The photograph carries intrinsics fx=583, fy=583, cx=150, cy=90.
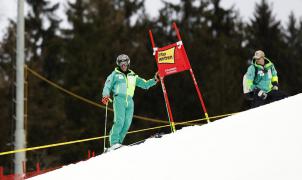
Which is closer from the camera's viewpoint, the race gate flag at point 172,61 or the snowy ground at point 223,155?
the snowy ground at point 223,155

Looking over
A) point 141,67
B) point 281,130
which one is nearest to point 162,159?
point 281,130

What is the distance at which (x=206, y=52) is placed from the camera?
38031mm

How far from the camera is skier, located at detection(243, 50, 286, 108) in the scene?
10.2 m

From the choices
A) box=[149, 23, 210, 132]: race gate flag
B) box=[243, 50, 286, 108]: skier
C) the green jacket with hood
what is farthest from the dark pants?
box=[149, 23, 210, 132]: race gate flag

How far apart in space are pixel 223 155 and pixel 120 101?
12.5ft

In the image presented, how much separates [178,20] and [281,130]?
35.4 meters

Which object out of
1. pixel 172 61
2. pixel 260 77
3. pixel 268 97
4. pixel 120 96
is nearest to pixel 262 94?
pixel 268 97

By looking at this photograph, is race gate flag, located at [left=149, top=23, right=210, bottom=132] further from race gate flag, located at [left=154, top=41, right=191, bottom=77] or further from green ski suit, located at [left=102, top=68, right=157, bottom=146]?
green ski suit, located at [left=102, top=68, right=157, bottom=146]

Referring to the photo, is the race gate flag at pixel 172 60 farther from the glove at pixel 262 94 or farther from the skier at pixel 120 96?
the glove at pixel 262 94

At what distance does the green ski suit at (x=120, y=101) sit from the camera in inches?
366

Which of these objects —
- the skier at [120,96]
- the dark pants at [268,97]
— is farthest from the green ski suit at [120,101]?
the dark pants at [268,97]

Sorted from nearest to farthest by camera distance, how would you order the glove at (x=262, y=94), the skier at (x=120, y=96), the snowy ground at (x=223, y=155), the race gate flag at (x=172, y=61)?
the snowy ground at (x=223, y=155) < the skier at (x=120, y=96) < the race gate flag at (x=172, y=61) < the glove at (x=262, y=94)

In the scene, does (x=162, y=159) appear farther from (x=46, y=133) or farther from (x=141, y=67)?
(x=141, y=67)

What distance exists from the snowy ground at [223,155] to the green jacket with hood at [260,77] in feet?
8.59
